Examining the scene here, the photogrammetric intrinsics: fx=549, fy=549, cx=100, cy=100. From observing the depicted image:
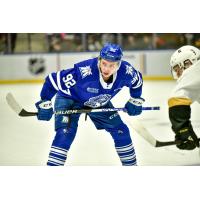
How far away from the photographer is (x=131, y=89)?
10.8ft

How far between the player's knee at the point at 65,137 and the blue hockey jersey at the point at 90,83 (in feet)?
0.60

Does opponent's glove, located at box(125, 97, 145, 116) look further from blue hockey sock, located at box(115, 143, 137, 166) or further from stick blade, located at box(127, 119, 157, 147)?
blue hockey sock, located at box(115, 143, 137, 166)

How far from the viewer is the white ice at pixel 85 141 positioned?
3.26 m

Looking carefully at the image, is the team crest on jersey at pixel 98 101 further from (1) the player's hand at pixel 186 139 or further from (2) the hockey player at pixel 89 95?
(1) the player's hand at pixel 186 139

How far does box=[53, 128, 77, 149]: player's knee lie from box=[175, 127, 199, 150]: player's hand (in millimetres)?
622

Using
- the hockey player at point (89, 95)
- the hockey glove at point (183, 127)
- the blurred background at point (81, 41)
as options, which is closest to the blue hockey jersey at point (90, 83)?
the hockey player at point (89, 95)

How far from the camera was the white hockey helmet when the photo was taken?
129 inches

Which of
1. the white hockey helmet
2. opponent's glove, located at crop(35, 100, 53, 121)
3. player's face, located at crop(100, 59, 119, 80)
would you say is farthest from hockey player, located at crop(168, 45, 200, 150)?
opponent's glove, located at crop(35, 100, 53, 121)

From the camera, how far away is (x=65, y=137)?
129 inches
